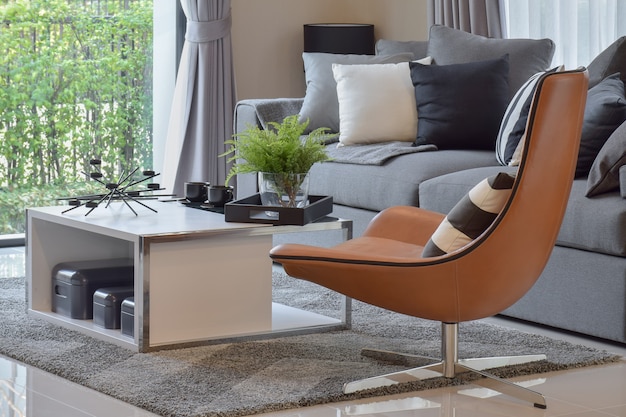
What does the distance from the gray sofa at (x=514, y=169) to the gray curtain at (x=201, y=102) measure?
71 centimetres

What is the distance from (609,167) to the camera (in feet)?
11.1

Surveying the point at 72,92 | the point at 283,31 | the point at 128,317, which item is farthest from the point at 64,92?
the point at 128,317

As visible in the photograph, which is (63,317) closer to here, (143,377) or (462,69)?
(143,377)

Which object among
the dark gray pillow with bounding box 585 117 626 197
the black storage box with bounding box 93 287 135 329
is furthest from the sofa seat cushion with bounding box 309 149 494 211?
the black storage box with bounding box 93 287 135 329

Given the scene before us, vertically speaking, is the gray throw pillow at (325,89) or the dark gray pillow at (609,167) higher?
the gray throw pillow at (325,89)

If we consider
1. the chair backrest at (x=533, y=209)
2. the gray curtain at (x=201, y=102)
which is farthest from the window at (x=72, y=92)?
the chair backrest at (x=533, y=209)

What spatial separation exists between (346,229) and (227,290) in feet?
1.53

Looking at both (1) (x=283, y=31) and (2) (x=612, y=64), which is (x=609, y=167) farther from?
(1) (x=283, y=31)

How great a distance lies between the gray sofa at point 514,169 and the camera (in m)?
3.33

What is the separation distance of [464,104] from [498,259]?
2049mm

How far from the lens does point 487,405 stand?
8.96ft

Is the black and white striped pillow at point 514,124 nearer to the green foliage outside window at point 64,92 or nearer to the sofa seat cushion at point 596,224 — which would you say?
the sofa seat cushion at point 596,224

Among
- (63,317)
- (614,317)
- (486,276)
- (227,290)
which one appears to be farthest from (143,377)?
(614,317)

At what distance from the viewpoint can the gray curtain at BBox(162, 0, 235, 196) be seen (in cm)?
585
